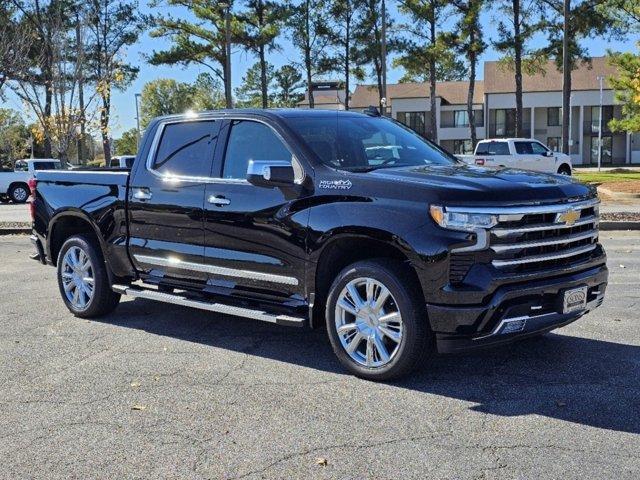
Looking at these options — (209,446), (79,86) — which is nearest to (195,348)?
(209,446)

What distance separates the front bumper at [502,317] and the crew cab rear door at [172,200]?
2.22m

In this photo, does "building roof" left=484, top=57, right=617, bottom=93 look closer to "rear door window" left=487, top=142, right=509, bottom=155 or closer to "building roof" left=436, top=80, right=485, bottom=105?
"building roof" left=436, top=80, right=485, bottom=105

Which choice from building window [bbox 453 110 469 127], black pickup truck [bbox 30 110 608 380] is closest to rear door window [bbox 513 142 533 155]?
black pickup truck [bbox 30 110 608 380]

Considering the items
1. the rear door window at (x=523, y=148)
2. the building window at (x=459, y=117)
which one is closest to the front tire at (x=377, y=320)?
the rear door window at (x=523, y=148)

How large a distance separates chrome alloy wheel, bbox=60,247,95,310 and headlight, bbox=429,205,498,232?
380cm

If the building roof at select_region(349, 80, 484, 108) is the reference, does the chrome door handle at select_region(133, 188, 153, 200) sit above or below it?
below

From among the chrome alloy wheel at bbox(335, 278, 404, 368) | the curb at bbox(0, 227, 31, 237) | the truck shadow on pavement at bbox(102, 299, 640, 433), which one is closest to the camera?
the truck shadow on pavement at bbox(102, 299, 640, 433)

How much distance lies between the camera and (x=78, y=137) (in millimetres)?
23094

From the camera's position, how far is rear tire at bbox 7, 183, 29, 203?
2789 cm

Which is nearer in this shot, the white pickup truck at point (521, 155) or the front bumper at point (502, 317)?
the front bumper at point (502, 317)

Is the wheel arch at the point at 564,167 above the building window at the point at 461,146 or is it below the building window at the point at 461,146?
below

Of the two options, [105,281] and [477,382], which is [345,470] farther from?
[105,281]

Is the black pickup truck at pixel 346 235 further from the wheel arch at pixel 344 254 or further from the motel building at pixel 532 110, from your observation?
the motel building at pixel 532 110

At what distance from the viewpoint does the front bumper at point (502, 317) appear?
4398mm
